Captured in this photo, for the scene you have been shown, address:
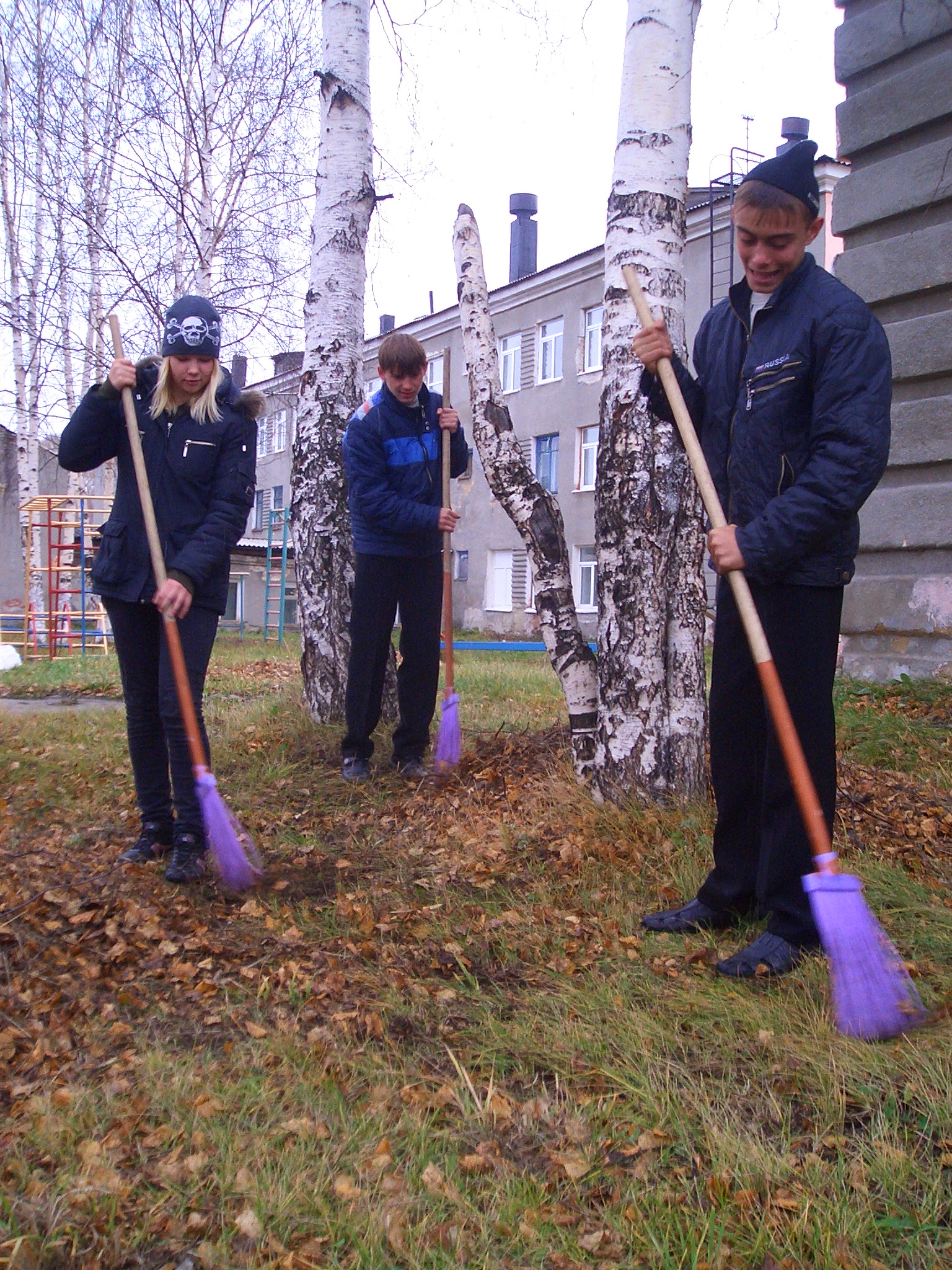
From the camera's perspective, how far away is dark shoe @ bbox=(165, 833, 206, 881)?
12.3 ft

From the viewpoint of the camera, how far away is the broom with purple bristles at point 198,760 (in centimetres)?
366

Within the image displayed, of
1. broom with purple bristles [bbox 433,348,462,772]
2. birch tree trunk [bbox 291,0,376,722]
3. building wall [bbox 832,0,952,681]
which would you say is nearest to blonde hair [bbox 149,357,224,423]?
broom with purple bristles [bbox 433,348,462,772]

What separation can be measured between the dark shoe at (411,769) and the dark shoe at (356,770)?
146 mm

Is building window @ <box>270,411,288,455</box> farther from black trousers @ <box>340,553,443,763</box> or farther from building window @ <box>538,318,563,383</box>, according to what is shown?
black trousers @ <box>340,553,443,763</box>

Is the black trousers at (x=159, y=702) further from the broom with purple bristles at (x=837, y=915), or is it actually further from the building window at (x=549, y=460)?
the building window at (x=549, y=460)

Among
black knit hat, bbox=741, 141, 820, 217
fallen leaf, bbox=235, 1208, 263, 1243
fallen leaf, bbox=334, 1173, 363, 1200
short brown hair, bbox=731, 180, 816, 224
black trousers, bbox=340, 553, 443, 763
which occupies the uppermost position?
black knit hat, bbox=741, 141, 820, 217

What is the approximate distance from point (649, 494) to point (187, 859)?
2.15 metres

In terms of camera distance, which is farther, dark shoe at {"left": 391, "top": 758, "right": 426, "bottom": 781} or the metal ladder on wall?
the metal ladder on wall

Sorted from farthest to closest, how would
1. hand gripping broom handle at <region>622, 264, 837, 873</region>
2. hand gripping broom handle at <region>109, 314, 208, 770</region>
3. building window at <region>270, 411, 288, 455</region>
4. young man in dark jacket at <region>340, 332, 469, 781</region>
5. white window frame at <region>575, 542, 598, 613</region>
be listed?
1. building window at <region>270, 411, 288, 455</region>
2. white window frame at <region>575, 542, 598, 613</region>
3. young man in dark jacket at <region>340, 332, 469, 781</region>
4. hand gripping broom handle at <region>109, 314, 208, 770</region>
5. hand gripping broom handle at <region>622, 264, 837, 873</region>

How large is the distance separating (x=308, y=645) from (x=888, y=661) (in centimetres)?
378

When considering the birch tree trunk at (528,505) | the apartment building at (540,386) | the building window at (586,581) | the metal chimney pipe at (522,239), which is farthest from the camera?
the metal chimney pipe at (522,239)

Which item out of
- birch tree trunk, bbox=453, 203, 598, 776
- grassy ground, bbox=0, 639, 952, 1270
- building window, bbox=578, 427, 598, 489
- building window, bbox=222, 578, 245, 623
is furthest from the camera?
building window, bbox=222, 578, 245, 623

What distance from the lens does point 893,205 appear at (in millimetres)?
7035

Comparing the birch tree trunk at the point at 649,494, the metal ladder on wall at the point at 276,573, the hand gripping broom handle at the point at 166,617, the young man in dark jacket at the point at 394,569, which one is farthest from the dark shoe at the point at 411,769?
the metal ladder on wall at the point at 276,573
